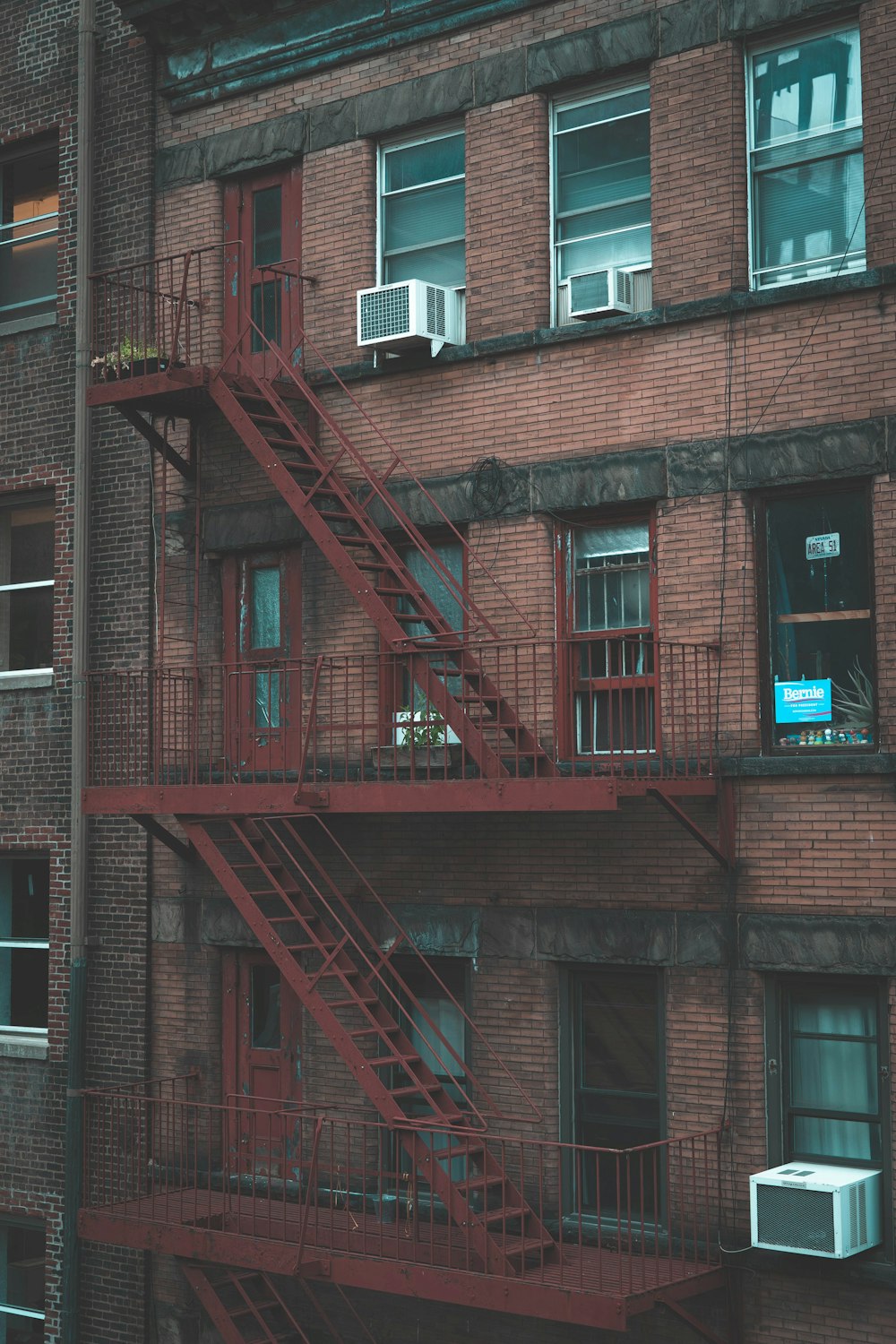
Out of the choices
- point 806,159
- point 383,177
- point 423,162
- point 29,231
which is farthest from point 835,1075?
point 29,231

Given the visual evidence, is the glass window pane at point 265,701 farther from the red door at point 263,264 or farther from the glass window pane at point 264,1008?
the red door at point 263,264

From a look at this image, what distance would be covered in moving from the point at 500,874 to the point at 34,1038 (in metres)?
6.03

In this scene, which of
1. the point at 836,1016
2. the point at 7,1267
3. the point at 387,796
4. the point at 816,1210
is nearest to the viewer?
the point at 816,1210

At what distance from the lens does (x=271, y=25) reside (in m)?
15.9

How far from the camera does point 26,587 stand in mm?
17641

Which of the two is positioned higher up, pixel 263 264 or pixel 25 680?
pixel 263 264

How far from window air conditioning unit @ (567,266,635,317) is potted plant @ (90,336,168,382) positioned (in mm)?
3911

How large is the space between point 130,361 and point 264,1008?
611 cm

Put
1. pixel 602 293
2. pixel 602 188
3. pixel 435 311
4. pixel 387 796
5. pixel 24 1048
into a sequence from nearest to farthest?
pixel 387 796 < pixel 602 293 < pixel 602 188 < pixel 435 311 < pixel 24 1048

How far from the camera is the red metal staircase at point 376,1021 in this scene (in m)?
12.2

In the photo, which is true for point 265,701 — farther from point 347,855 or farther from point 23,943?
point 23,943

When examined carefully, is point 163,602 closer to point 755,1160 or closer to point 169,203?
point 169,203

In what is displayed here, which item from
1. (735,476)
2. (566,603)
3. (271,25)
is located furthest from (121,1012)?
(271,25)

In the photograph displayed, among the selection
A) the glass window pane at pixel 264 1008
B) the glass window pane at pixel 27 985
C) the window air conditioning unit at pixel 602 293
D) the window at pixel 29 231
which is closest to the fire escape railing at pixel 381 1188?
the glass window pane at pixel 264 1008
